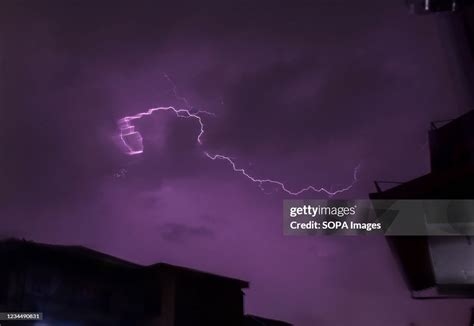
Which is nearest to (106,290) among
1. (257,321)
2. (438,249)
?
(257,321)

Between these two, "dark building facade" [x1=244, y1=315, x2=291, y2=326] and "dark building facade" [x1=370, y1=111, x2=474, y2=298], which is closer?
"dark building facade" [x1=370, y1=111, x2=474, y2=298]

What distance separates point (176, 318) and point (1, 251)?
538 cm

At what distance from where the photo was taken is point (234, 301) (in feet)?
55.2

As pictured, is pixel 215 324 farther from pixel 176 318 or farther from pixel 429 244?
pixel 429 244

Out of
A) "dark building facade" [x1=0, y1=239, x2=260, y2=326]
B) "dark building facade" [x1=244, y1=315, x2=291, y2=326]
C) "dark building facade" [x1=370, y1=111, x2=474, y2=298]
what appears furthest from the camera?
"dark building facade" [x1=244, y1=315, x2=291, y2=326]

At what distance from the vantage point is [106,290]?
13859mm
